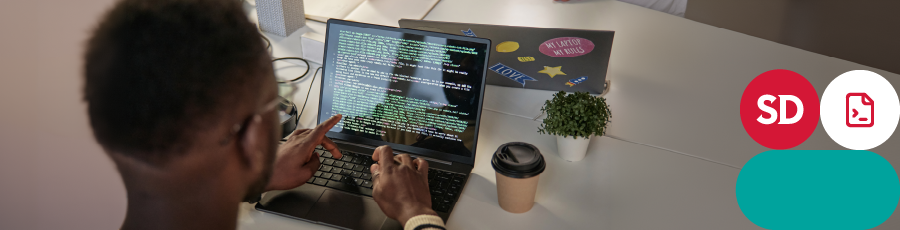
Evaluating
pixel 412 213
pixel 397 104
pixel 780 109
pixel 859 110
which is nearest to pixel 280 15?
pixel 397 104

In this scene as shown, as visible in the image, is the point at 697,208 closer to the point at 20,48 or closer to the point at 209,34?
the point at 209,34

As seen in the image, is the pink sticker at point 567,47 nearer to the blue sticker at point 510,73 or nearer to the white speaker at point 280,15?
the blue sticker at point 510,73

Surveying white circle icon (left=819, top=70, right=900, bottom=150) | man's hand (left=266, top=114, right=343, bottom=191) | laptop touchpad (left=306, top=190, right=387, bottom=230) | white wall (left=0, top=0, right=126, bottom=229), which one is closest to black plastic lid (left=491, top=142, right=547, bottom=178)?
laptop touchpad (left=306, top=190, right=387, bottom=230)

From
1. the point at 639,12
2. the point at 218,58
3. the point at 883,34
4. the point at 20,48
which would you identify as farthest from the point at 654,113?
the point at 883,34

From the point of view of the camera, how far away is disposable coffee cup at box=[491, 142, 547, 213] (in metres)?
0.88

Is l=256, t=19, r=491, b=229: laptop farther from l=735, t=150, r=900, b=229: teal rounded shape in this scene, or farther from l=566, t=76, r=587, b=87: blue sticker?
l=735, t=150, r=900, b=229: teal rounded shape

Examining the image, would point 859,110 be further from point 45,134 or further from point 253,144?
point 45,134

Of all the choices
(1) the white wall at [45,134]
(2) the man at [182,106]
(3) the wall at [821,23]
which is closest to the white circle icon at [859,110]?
(2) the man at [182,106]

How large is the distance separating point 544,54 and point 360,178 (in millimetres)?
556

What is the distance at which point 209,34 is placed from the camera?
0.45 metres

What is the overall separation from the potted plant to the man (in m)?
0.60

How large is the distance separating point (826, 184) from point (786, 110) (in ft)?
0.93

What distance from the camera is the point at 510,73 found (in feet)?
4.34

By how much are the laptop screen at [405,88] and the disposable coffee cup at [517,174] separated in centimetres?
13
